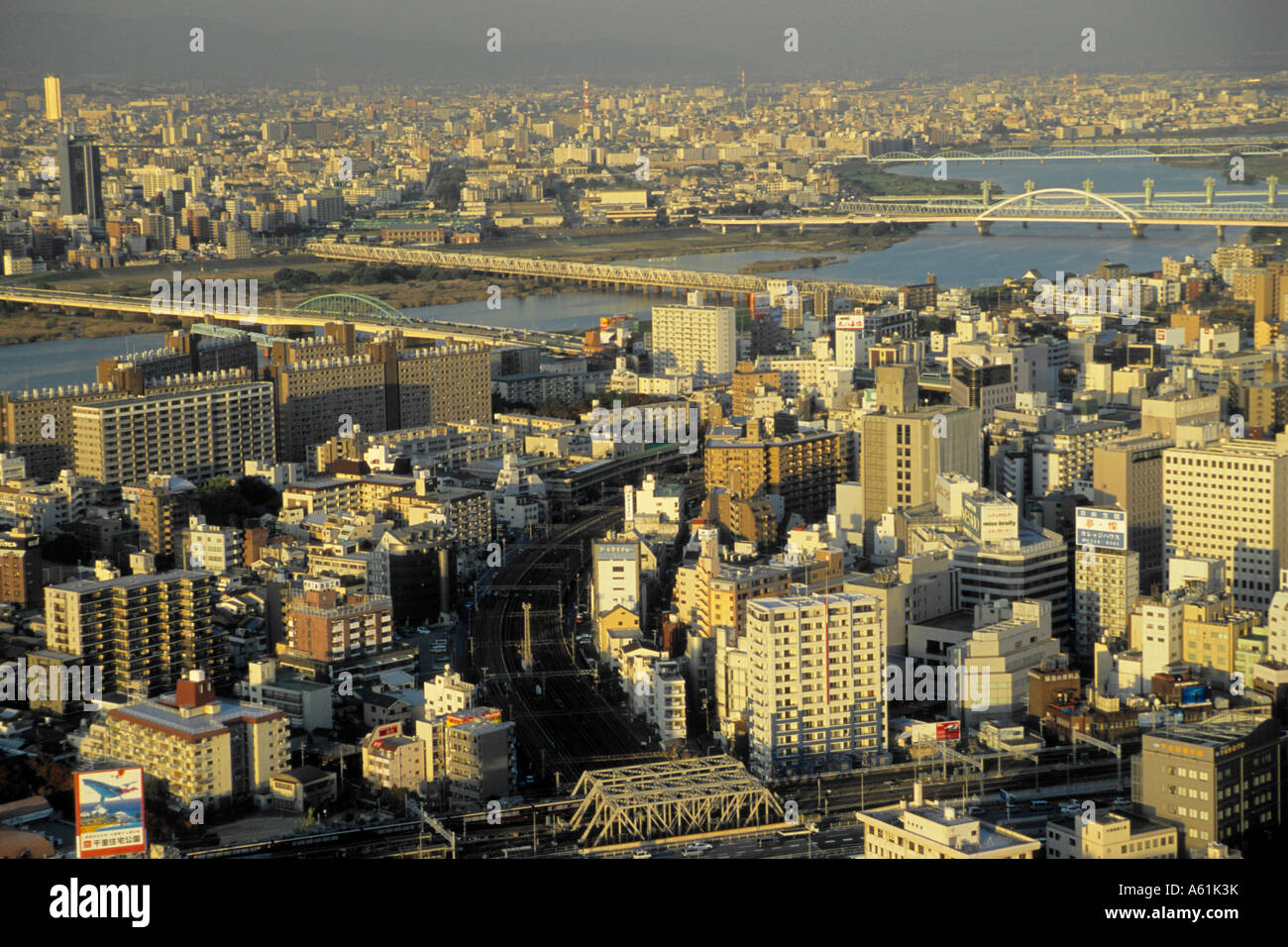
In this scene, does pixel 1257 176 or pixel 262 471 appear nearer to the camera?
pixel 262 471

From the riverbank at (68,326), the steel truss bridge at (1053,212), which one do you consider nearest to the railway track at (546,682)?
the riverbank at (68,326)

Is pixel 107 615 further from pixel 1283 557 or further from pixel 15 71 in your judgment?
pixel 1283 557

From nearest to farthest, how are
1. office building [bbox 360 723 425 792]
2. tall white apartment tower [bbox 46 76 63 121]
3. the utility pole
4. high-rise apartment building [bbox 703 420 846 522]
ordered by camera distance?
office building [bbox 360 723 425 792], the utility pole, high-rise apartment building [bbox 703 420 846 522], tall white apartment tower [bbox 46 76 63 121]

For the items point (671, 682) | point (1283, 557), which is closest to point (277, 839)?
point (671, 682)

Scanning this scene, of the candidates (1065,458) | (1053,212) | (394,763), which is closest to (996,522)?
(1065,458)

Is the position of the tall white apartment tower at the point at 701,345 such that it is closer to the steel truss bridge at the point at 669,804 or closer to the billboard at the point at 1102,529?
the billboard at the point at 1102,529

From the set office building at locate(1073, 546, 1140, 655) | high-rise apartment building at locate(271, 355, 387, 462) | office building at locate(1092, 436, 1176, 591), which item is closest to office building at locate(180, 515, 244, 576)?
high-rise apartment building at locate(271, 355, 387, 462)

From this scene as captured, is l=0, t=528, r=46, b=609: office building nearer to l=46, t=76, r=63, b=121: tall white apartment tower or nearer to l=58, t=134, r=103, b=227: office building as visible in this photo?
l=46, t=76, r=63, b=121: tall white apartment tower
